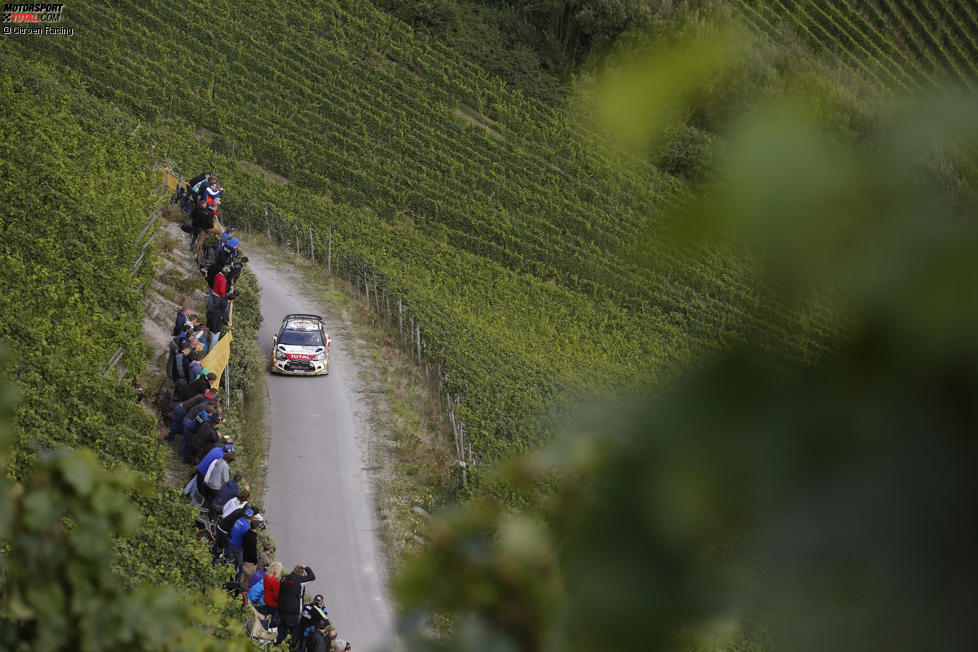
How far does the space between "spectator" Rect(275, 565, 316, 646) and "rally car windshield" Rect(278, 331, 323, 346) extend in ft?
40.8

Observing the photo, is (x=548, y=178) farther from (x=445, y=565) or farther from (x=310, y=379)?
(x=445, y=565)

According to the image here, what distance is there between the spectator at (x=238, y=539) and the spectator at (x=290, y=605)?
3.48 feet

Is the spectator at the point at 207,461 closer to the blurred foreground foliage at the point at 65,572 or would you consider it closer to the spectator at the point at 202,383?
the spectator at the point at 202,383

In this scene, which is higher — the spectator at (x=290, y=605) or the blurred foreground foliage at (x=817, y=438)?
the blurred foreground foliage at (x=817, y=438)

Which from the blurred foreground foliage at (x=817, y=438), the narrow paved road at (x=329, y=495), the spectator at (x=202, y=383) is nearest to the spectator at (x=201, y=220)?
the narrow paved road at (x=329, y=495)

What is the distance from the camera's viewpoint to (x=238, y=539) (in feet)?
40.2

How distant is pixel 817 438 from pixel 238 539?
12.2 m

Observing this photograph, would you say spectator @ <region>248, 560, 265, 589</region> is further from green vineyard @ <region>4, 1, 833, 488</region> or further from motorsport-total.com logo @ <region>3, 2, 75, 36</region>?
motorsport-total.com logo @ <region>3, 2, 75, 36</region>

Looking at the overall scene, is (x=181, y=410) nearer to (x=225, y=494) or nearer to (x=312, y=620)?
(x=225, y=494)

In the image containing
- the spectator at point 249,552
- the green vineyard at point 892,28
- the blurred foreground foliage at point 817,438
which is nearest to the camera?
the blurred foreground foliage at point 817,438

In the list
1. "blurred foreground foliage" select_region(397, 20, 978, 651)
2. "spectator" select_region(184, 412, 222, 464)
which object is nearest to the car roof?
"spectator" select_region(184, 412, 222, 464)

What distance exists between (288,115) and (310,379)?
29775 millimetres

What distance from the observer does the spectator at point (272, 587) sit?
1137 centimetres

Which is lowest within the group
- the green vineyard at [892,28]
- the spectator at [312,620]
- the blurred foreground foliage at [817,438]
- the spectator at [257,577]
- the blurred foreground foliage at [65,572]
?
the spectator at [257,577]
